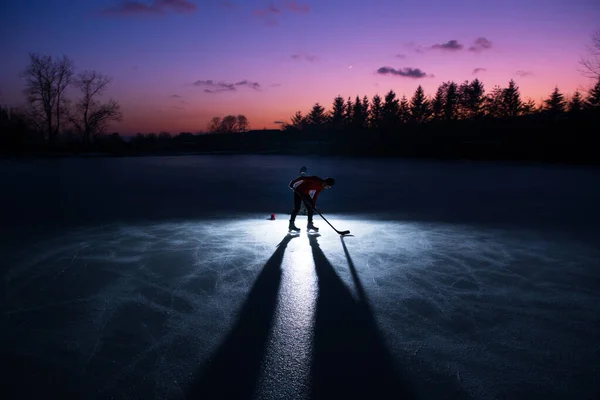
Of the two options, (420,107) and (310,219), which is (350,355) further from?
(420,107)

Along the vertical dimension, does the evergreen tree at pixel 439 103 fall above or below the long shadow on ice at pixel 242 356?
above

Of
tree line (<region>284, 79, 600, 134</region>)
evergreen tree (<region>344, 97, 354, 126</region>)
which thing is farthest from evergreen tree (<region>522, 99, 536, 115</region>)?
evergreen tree (<region>344, 97, 354, 126</region>)

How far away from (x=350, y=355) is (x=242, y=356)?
87 centimetres

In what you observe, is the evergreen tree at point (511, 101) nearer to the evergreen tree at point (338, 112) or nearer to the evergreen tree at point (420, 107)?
the evergreen tree at point (420, 107)

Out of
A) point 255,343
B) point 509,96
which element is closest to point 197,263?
Result: point 255,343

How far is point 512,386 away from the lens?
7.52 feet

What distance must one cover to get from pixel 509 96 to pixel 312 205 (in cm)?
6765

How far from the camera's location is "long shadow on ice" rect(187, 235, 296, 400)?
7.30 ft

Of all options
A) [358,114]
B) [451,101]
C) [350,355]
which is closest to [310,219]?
[350,355]

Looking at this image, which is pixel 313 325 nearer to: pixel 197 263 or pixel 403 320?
pixel 403 320

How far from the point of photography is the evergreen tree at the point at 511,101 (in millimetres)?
58594

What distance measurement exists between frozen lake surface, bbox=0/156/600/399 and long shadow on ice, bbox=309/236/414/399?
0.04ft

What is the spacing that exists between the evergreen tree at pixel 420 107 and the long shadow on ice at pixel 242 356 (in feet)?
231

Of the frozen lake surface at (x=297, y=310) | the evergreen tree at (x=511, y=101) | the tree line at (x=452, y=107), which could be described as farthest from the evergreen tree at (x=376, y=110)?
the frozen lake surface at (x=297, y=310)
